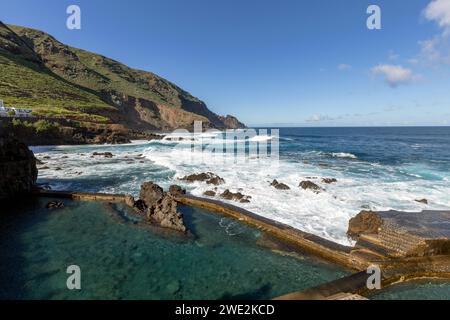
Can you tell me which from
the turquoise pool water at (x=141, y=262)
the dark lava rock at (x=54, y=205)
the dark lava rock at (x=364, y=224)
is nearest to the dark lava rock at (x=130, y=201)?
the turquoise pool water at (x=141, y=262)

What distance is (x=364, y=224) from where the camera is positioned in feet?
38.5

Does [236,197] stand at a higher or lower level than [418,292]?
higher

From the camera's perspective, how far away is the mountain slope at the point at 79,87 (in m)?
65.6

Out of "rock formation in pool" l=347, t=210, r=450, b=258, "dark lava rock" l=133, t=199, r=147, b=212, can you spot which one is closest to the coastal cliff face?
"dark lava rock" l=133, t=199, r=147, b=212

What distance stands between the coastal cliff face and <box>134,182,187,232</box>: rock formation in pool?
8.43m

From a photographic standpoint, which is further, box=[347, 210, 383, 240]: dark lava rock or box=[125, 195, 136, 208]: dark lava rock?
box=[125, 195, 136, 208]: dark lava rock

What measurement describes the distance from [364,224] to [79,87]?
104 meters

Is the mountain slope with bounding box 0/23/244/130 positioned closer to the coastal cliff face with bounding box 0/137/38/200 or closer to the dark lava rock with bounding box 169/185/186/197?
the coastal cliff face with bounding box 0/137/38/200

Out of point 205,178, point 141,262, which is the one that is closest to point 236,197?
point 205,178

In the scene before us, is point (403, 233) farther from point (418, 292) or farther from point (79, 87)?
point (79, 87)

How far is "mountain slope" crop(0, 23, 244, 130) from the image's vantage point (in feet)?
215
